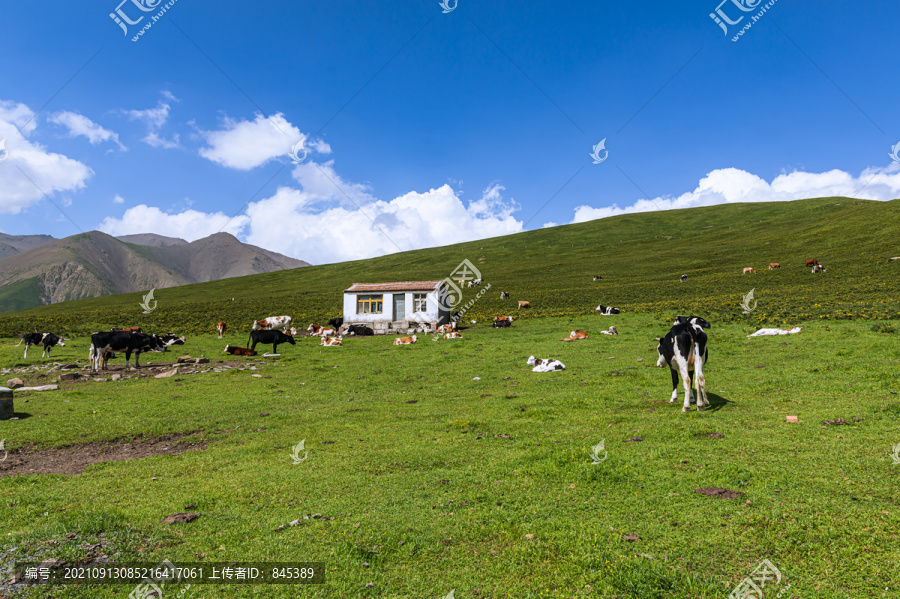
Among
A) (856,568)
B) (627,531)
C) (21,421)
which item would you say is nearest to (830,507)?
(856,568)

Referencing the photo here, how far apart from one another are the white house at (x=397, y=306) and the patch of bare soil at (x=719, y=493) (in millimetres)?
35484

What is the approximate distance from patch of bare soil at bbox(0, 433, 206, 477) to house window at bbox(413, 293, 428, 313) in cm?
3133

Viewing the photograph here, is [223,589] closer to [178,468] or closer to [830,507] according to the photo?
[178,468]

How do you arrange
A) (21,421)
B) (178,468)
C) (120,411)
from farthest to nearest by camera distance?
(120,411) → (21,421) → (178,468)

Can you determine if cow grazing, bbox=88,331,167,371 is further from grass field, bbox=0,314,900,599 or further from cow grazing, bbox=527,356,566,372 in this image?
cow grazing, bbox=527,356,566,372

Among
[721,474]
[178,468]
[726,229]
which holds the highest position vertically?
[726,229]

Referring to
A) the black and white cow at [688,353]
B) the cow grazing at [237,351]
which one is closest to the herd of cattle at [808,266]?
the black and white cow at [688,353]

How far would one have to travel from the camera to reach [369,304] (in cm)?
4516

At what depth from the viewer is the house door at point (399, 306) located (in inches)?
1747

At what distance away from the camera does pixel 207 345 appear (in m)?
35.2

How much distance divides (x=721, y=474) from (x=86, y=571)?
30.1 ft

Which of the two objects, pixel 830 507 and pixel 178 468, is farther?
pixel 178 468

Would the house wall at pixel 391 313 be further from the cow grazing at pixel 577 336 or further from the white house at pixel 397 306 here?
the cow grazing at pixel 577 336

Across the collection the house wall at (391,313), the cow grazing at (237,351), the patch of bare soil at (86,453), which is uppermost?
the house wall at (391,313)
